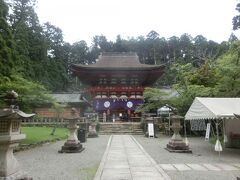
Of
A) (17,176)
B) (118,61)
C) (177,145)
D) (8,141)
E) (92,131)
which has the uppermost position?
(118,61)

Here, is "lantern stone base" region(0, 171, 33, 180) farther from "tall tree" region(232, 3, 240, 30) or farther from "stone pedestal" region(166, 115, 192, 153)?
"tall tree" region(232, 3, 240, 30)

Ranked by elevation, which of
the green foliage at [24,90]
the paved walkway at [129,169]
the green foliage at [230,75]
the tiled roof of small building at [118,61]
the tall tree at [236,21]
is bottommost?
the paved walkway at [129,169]

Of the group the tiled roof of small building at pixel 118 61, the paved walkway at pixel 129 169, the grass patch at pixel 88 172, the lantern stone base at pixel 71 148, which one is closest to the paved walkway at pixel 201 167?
the paved walkway at pixel 129 169

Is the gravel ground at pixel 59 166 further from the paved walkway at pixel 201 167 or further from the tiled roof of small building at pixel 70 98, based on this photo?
the tiled roof of small building at pixel 70 98

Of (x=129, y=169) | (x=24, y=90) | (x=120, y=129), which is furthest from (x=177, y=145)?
(x=120, y=129)

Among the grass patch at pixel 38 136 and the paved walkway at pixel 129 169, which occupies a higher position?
the grass patch at pixel 38 136

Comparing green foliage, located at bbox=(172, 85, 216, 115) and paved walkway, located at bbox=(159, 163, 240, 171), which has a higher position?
green foliage, located at bbox=(172, 85, 216, 115)

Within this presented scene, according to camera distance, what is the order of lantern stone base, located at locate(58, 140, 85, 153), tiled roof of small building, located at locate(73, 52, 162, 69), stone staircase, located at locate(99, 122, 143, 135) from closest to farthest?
lantern stone base, located at locate(58, 140, 85, 153) < stone staircase, located at locate(99, 122, 143, 135) < tiled roof of small building, located at locate(73, 52, 162, 69)

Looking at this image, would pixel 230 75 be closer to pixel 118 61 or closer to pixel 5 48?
pixel 5 48

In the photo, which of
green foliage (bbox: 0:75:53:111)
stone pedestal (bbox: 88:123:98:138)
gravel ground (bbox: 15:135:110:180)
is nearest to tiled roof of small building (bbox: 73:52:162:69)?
stone pedestal (bbox: 88:123:98:138)

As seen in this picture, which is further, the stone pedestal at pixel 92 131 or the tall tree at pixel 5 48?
the stone pedestal at pixel 92 131

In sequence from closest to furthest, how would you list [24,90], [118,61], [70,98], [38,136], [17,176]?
1. [17,176]
2. [24,90]
3. [38,136]
4. [70,98]
5. [118,61]

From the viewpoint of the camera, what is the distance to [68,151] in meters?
16.8

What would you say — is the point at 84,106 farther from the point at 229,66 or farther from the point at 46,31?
the point at 46,31
